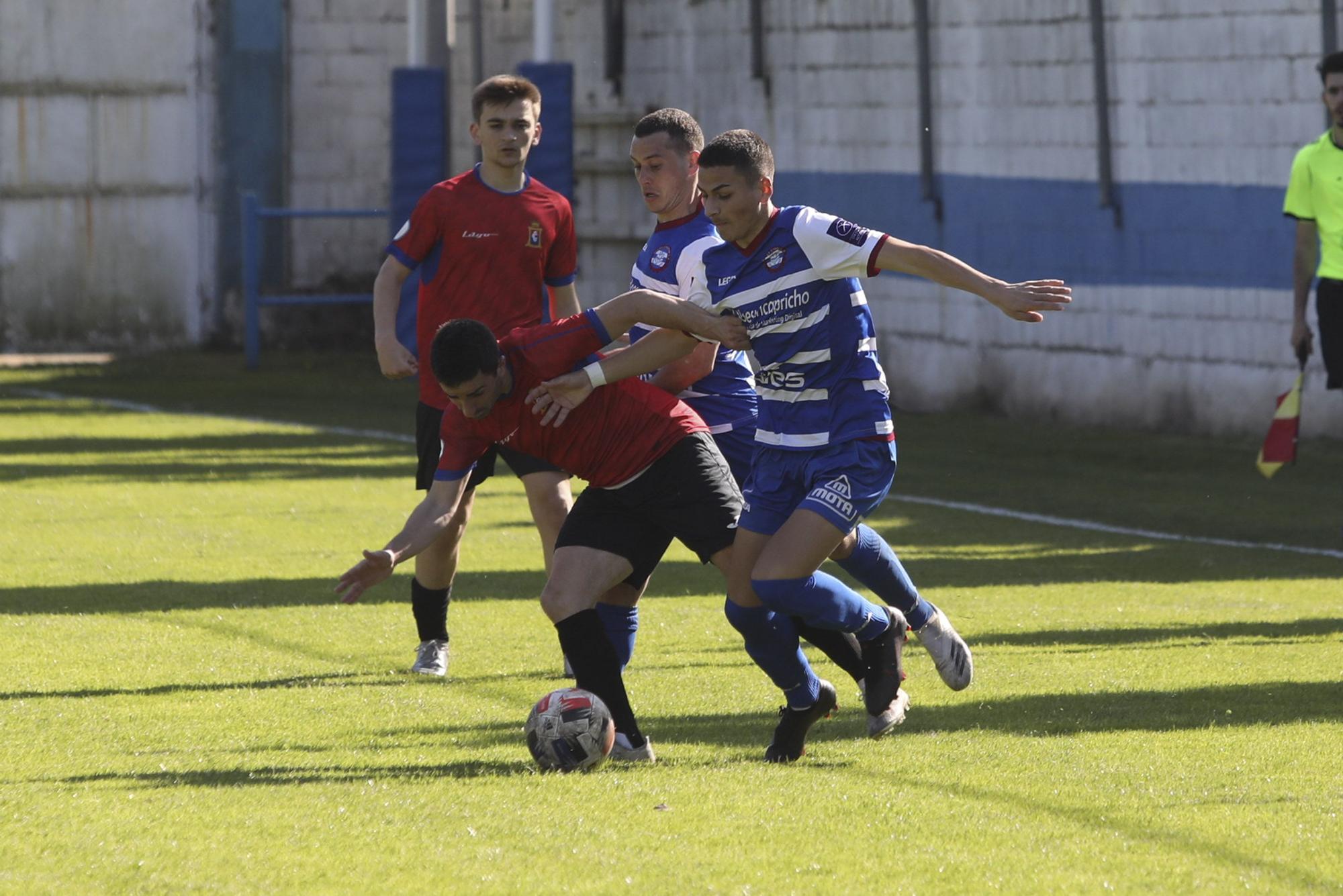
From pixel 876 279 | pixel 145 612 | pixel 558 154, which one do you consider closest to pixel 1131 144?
pixel 876 279

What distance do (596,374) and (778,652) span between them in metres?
0.96

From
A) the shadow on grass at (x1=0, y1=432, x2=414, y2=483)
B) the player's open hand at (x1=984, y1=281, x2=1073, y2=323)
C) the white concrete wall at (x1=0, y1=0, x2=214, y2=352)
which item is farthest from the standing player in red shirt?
the white concrete wall at (x1=0, y1=0, x2=214, y2=352)

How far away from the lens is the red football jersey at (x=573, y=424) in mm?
6457

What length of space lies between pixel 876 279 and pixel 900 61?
1841 millimetres

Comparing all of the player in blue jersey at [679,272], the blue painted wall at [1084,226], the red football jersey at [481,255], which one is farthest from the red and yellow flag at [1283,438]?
the player in blue jersey at [679,272]

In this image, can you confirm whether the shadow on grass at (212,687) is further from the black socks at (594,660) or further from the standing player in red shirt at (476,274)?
the black socks at (594,660)

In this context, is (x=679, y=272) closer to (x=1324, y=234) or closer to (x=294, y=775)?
(x=294, y=775)

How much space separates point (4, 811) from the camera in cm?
553

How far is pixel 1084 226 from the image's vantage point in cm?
1695

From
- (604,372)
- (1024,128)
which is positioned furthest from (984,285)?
(1024,128)

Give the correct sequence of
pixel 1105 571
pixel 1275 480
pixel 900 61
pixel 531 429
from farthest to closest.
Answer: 1. pixel 900 61
2. pixel 1275 480
3. pixel 1105 571
4. pixel 531 429

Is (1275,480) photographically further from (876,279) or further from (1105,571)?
(876,279)

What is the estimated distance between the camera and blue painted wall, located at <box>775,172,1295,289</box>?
15.6m

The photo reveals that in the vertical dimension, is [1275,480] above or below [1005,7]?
below
